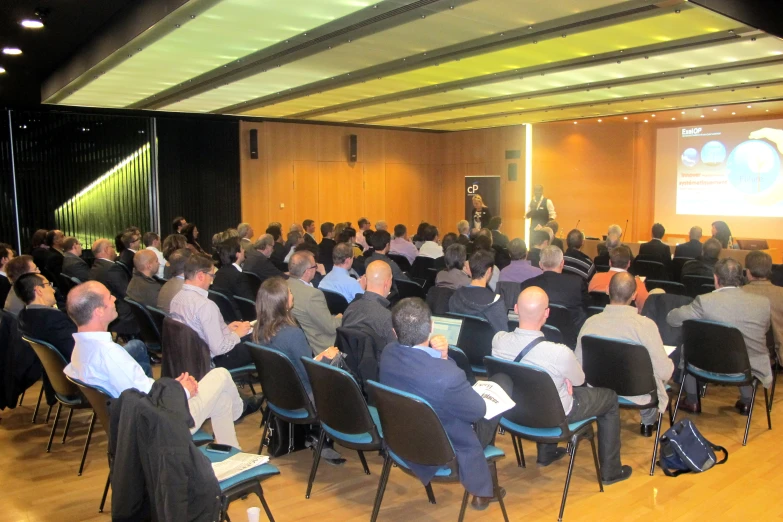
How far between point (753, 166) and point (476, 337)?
12.0 m

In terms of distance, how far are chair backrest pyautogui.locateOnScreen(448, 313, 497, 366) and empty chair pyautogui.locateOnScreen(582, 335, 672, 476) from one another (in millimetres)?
781

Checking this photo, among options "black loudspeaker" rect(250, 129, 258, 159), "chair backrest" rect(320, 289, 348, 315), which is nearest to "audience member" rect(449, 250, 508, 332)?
"chair backrest" rect(320, 289, 348, 315)

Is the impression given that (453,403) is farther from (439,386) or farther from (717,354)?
(717,354)

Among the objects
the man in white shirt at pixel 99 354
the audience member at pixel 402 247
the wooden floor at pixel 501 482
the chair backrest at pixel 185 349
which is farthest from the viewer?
the audience member at pixel 402 247

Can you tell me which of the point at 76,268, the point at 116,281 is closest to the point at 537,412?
the point at 116,281

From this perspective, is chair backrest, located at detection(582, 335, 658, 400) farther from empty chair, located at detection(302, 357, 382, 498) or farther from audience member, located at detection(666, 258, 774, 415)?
empty chair, located at detection(302, 357, 382, 498)

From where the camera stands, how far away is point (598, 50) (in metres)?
7.25

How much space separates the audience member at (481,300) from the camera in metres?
4.98

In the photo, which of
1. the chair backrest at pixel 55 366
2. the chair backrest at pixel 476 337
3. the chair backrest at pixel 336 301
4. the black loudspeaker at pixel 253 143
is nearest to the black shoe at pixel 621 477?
the chair backrest at pixel 476 337

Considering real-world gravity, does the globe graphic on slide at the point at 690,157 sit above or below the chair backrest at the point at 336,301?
above

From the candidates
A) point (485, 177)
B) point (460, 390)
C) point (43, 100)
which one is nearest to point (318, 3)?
point (460, 390)

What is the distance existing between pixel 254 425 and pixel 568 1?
433 centimetres

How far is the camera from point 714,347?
181 inches

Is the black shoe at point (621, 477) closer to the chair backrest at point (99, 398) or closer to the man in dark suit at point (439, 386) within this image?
the man in dark suit at point (439, 386)
